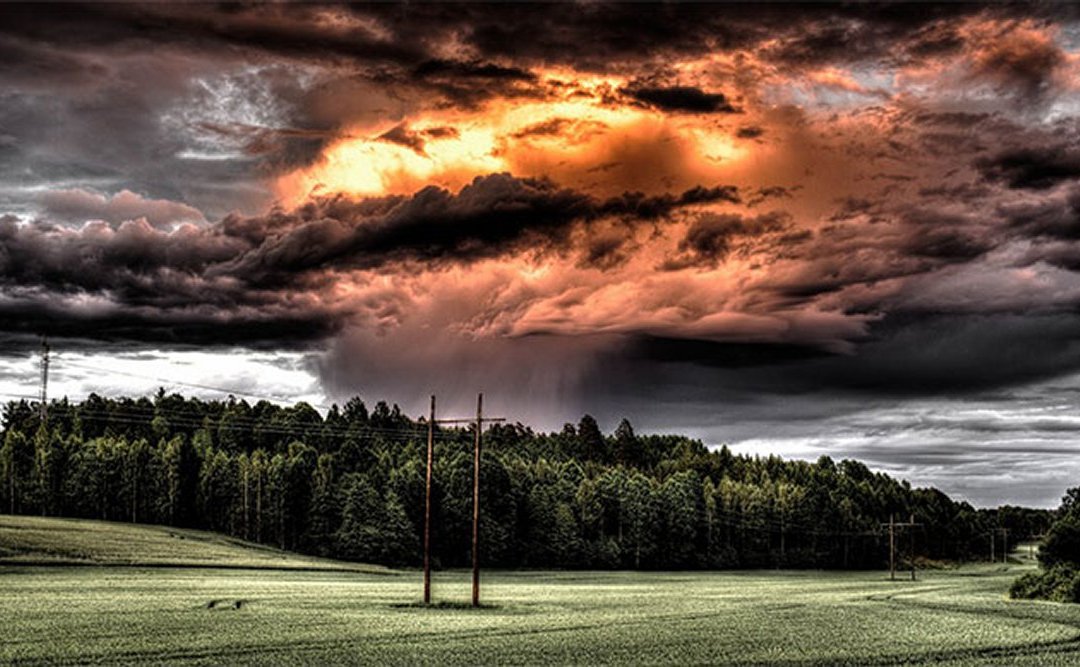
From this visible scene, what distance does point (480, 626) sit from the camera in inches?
2183

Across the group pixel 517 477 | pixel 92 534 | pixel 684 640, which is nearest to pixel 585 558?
pixel 517 477

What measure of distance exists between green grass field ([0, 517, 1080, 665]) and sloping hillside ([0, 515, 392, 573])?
321 inches

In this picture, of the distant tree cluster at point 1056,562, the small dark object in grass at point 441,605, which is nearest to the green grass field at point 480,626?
the small dark object in grass at point 441,605

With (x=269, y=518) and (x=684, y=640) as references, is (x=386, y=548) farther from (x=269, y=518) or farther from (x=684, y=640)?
(x=684, y=640)

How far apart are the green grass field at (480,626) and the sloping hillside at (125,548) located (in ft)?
26.7

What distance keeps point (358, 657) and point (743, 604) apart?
154 ft

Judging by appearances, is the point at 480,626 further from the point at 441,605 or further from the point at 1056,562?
the point at 1056,562

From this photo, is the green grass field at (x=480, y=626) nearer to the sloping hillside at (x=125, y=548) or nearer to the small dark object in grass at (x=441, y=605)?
the small dark object in grass at (x=441, y=605)

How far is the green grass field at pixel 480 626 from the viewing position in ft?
142

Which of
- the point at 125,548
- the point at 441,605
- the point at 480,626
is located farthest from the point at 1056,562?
the point at 125,548

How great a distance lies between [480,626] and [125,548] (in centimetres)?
6999

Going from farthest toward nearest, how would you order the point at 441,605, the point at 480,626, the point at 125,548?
the point at 125,548 → the point at 441,605 → the point at 480,626

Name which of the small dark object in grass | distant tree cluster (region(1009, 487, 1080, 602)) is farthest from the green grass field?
distant tree cluster (region(1009, 487, 1080, 602))

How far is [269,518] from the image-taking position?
17238cm
